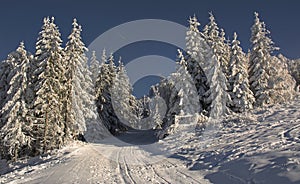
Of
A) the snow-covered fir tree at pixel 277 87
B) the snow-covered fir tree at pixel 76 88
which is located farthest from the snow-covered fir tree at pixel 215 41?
the snow-covered fir tree at pixel 76 88

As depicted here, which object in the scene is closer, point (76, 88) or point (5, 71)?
point (76, 88)

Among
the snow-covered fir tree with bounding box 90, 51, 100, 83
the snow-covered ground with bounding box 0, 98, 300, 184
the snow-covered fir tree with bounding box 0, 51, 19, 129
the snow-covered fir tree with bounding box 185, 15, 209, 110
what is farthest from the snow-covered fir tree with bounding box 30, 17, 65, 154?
the snow-covered fir tree with bounding box 90, 51, 100, 83

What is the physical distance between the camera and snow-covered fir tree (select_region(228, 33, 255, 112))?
35.8 metres

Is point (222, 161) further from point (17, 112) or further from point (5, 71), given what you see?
point (5, 71)

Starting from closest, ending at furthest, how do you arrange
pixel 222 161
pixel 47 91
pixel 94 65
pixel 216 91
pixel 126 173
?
pixel 222 161
pixel 126 173
pixel 47 91
pixel 216 91
pixel 94 65

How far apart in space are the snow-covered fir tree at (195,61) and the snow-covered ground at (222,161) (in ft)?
50.2

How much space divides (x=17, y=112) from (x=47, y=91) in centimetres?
360

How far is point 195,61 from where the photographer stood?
3616cm

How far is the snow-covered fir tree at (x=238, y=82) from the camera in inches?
1409

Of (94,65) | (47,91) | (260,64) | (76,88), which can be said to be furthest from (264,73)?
(94,65)

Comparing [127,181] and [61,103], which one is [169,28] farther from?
[127,181]

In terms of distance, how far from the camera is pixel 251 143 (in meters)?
14.0

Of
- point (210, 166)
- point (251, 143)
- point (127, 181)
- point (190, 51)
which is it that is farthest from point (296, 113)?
point (190, 51)

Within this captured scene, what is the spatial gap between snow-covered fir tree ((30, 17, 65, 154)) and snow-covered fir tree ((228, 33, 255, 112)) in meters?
21.0
